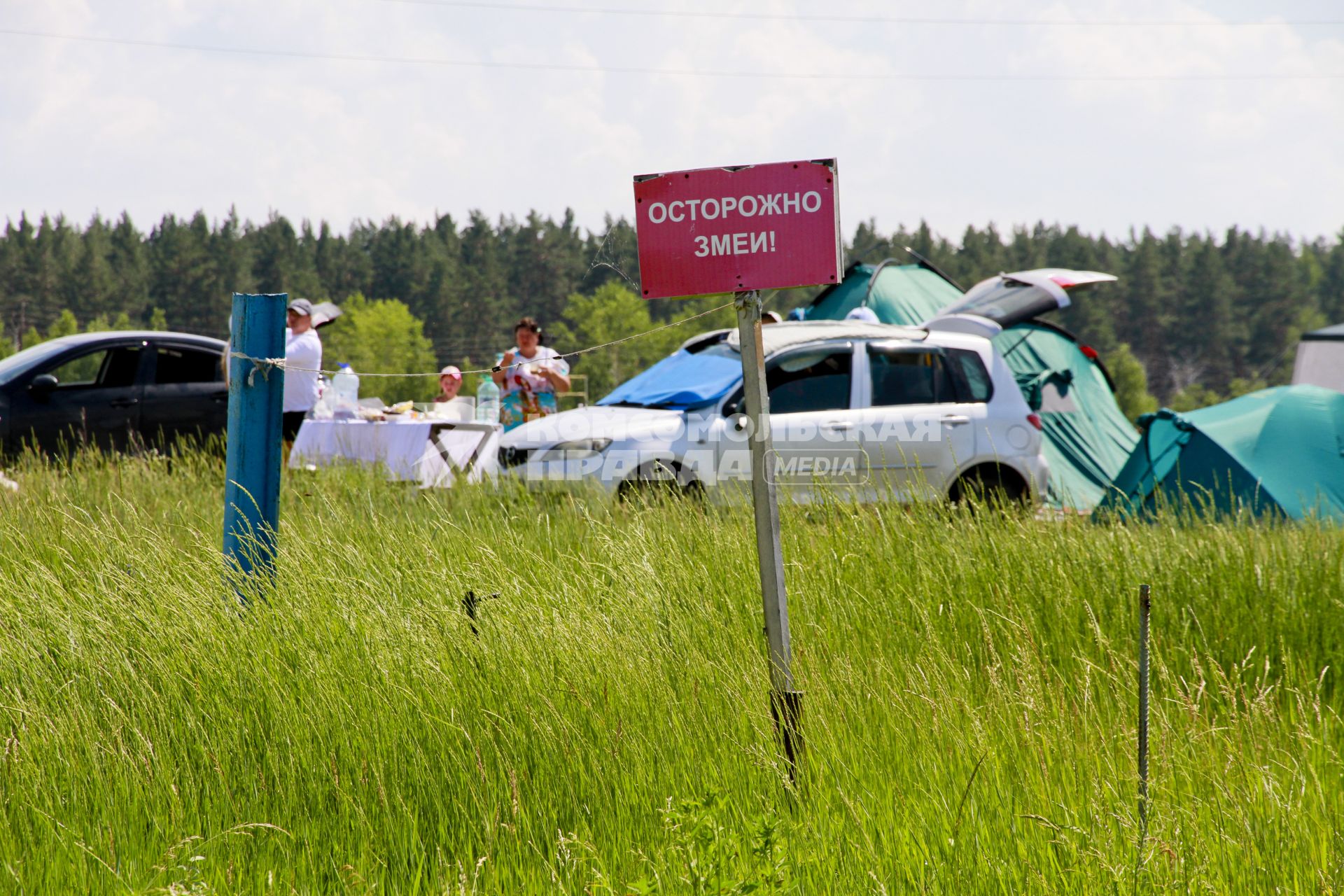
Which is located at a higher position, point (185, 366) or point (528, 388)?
point (185, 366)

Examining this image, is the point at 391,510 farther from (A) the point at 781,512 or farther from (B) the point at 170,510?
(A) the point at 781,512

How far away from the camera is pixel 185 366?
11523mm

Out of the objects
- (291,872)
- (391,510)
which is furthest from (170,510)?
(291,872)

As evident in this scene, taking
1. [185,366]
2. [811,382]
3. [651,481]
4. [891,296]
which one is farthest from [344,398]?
[891,296]

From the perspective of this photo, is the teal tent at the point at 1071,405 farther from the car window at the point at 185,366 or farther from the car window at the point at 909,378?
the car window at the point at 185,366

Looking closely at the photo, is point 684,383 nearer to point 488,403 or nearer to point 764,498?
point 488,403

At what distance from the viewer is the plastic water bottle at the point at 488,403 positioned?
9906 millimetres

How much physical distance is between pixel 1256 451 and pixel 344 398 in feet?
23.8

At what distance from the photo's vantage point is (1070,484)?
11.5 meters

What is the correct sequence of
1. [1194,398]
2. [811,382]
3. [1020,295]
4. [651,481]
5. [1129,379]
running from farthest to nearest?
[1129,379] < [1194,398] < [1020,295] < [811,382] < [651,481]

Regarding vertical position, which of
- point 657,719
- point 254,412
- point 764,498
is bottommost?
point 657,719

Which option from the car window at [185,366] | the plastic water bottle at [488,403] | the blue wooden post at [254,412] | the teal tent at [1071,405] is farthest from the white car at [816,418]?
the car window at [185,366]

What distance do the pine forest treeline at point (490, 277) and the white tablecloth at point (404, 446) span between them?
70738 millimetres

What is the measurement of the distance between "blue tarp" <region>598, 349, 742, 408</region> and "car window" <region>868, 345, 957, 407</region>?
3.62 ft
